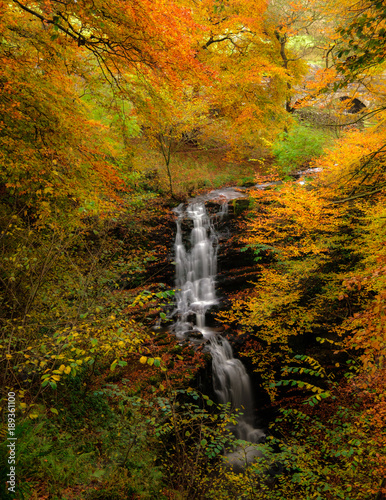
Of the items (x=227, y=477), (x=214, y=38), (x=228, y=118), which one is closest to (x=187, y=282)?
(x=227, y=477)

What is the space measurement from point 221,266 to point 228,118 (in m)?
9.62

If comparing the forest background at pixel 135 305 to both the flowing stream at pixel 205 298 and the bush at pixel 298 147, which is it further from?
the bush at pixel 298 147

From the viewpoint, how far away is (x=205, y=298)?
37.9ft

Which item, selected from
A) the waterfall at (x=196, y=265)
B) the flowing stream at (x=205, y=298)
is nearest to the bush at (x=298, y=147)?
the flowing stream at (x=205, y=298)

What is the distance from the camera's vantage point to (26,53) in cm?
471

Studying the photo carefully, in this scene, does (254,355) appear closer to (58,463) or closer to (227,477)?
(227,477)

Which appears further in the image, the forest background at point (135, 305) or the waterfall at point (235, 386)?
the waterfall at point (235, 386)

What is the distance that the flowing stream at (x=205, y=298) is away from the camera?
816cm

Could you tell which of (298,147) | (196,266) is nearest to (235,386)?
(196,266)

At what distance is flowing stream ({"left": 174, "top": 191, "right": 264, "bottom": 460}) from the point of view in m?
8.16

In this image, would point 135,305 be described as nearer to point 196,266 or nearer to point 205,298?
point 205,298

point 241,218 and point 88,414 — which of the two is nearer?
point 88,414

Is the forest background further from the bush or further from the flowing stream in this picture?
the bush

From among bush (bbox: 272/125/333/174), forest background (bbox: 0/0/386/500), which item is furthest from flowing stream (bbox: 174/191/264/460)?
bush (bbox: 272/125/333/174)
